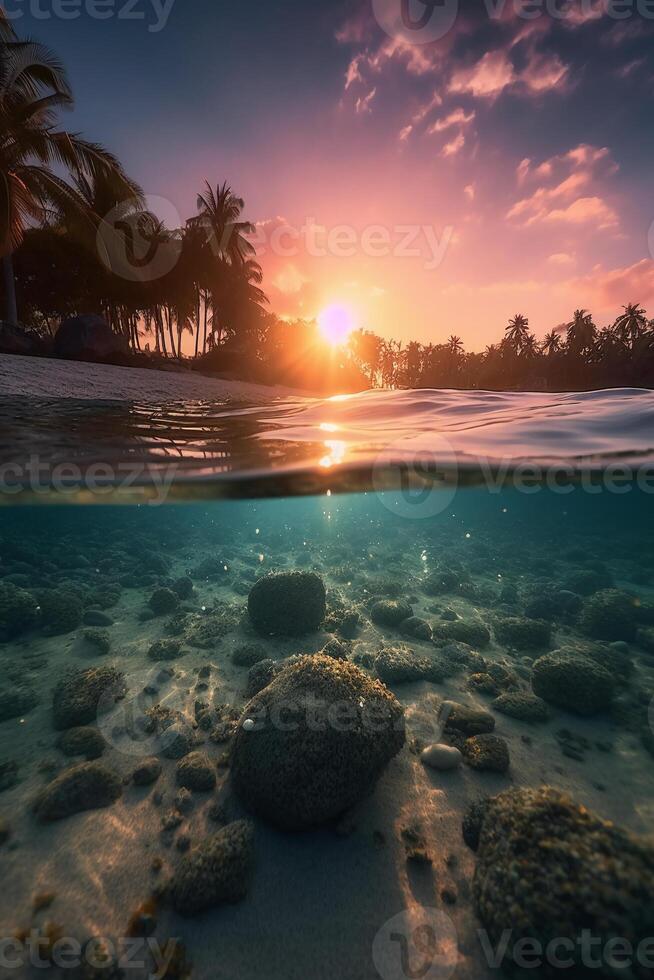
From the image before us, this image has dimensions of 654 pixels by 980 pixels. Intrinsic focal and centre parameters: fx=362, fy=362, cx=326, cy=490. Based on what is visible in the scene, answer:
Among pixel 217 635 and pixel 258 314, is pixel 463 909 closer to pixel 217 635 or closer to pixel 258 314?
pixel 217 635

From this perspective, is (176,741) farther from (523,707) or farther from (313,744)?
(523,707)

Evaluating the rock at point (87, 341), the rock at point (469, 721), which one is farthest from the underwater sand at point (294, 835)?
the rock at point (87, 341)

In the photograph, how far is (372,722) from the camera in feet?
19.9

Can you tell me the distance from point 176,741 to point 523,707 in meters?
7.66

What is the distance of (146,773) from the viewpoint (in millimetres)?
6391

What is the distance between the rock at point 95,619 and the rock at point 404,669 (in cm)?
919

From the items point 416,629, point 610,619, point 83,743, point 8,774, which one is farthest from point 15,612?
point 610,619

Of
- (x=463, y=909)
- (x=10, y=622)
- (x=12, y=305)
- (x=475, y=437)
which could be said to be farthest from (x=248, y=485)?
(x=12, y=305)

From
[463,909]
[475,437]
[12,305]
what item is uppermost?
[12,305]

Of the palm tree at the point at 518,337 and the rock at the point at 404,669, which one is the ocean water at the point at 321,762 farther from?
the palm tree at the point at 518,337

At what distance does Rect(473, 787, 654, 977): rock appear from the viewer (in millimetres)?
3781

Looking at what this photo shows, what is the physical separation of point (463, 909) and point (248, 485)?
632cm

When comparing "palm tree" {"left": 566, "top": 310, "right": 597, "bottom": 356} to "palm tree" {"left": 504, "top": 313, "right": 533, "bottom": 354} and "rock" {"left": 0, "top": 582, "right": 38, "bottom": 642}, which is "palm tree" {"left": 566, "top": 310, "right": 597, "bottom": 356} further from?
"rock" {"left": 0, "top": 582, "right": 38, "bottom": 642}

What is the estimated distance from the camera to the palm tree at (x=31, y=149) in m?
14.6
